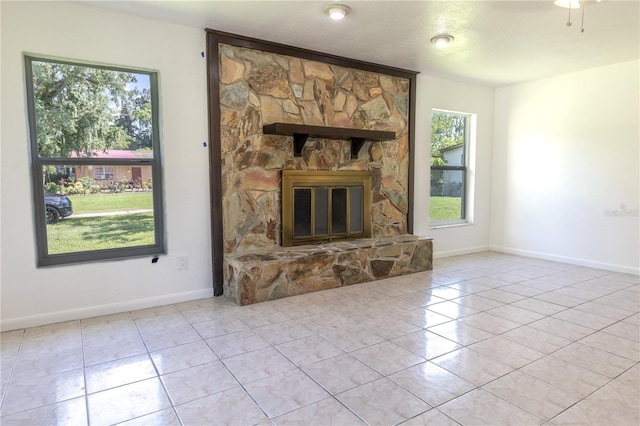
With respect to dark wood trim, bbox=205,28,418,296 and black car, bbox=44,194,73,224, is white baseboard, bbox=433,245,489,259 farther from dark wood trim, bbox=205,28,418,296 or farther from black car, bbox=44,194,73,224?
black car, bbox=44,194,73,224

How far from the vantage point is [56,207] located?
2.98 m

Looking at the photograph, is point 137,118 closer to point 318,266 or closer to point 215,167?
point 215,167

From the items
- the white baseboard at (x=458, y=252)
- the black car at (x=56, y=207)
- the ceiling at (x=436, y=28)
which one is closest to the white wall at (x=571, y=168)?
the white baseboard at (x=458, y=252)

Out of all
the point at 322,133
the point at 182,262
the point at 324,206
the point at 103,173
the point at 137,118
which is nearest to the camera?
the point at 103,173

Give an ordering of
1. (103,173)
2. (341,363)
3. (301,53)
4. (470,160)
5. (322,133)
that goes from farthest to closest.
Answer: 1. (470,160)
2. (301,53)
3. (322,133)
4. (103,173)
5. (341,363)

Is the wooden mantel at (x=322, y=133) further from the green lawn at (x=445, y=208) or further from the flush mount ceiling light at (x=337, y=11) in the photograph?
the green lawn at (x=445, y=208)

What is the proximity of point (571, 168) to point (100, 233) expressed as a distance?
17.4ft

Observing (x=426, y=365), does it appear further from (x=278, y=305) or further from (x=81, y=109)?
(x=81, y=109)

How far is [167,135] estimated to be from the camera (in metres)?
3.30

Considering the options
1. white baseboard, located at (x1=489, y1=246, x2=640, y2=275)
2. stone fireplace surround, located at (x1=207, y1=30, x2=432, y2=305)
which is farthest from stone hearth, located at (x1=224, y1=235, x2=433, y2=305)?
white baseboard, located at (x1=489, y1=246, x2=640, y2=275)

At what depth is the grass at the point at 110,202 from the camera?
307cm

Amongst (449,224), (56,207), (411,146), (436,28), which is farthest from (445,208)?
(56,207)

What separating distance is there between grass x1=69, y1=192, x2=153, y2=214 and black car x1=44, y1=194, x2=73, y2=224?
40 millimetres

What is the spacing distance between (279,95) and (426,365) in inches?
110
